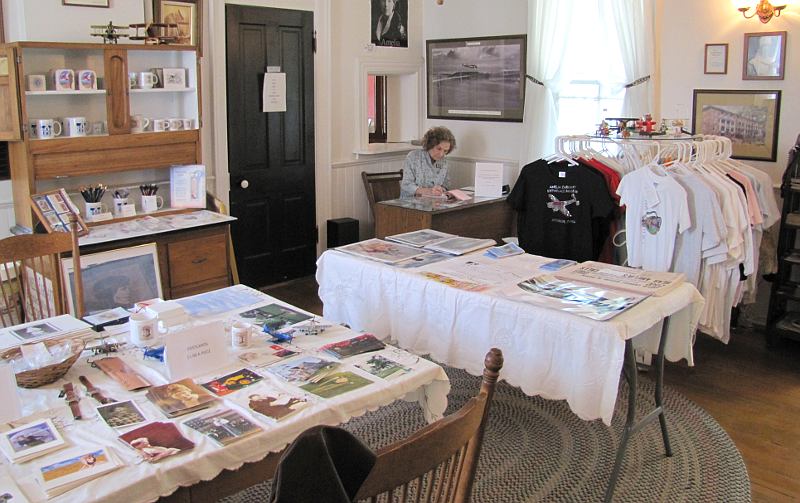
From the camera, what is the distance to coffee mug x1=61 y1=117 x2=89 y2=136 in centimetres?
396

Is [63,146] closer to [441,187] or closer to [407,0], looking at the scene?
[441,187]

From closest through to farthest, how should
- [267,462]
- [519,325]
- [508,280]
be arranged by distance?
[267,462], [519,325], [508,280]

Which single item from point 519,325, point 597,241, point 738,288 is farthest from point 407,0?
point 519,325

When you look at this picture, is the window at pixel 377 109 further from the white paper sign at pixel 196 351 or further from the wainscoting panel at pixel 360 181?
the white paper sign at pixel 196 351

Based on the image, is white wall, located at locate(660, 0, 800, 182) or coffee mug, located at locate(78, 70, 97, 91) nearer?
coffee mug, located at locate(78, 70, 97, 91)

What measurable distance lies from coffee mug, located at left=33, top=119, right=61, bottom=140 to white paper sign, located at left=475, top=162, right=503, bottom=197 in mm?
2807

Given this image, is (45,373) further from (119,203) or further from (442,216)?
(442,216)

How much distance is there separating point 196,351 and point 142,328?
30 centimetres

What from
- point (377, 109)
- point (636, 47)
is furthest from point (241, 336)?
point (377, 109)

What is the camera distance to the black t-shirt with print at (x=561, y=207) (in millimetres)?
4070

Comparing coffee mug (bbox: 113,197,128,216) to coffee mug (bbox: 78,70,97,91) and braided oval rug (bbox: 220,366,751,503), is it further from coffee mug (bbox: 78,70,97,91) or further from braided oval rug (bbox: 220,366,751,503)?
braided oval rug (bbox: 220,366,751,503)

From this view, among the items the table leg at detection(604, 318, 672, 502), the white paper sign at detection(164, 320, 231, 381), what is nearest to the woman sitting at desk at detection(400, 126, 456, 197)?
the table leg at detection(604, 318, 672, 502)

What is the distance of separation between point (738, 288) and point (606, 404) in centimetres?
173

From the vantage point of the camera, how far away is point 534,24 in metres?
5.63
